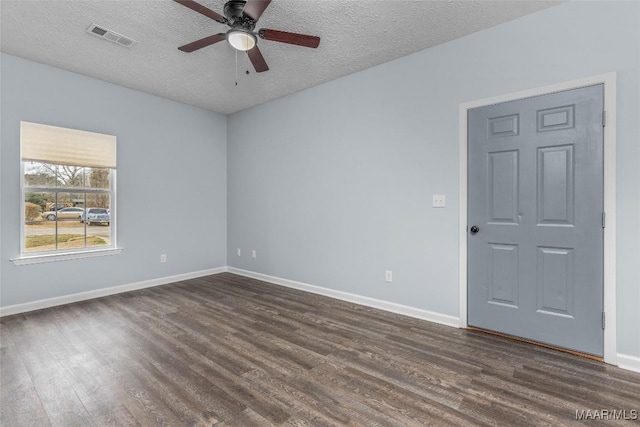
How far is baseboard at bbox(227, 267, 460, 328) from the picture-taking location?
3.10 metres

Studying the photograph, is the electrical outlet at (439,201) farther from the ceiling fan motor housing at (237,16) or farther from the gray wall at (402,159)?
the ceiling fan motor housing at (237,16)

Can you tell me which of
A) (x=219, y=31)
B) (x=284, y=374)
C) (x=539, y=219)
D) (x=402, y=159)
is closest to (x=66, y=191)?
(x=219, y=31)

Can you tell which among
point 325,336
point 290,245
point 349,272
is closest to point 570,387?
point 325,336

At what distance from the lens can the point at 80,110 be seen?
151 inches

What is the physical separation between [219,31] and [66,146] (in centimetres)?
252

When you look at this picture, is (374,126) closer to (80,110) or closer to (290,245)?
(290,245)

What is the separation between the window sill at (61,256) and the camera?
342cm

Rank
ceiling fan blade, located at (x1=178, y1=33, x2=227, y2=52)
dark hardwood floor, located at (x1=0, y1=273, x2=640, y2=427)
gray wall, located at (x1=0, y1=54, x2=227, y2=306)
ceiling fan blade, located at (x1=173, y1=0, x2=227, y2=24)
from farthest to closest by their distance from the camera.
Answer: gray wall, located at (x1=0, y1=54, x2=227, y2=306)
ceiling fan blade, located at (x1=178, y1=33, x2=227, y2=52)
ceiling fan blade, located at (x1=173, y1=0, x2=227, y2=24)
dark hardwood floor, located at (x1=0, y1=273, x2=640, y2=427)

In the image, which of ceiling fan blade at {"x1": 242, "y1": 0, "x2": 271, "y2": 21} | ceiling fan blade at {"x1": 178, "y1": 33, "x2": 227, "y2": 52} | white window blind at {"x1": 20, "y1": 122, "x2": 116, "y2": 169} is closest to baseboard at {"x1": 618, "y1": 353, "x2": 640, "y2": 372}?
ceiling fan blade at {"x1": 242, "y1": 0, "x2": 271, "y2": 21}

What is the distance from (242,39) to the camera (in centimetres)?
240

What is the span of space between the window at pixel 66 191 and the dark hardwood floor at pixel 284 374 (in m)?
0.96

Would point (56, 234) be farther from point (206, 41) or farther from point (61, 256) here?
point (206, 41)

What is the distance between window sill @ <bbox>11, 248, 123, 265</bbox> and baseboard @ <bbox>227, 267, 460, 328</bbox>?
2029 mm

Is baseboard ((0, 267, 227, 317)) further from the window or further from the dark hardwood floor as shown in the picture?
the window
